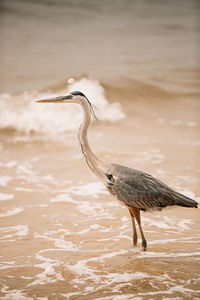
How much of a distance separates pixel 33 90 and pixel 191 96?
5920mm

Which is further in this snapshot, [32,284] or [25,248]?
[25,248]

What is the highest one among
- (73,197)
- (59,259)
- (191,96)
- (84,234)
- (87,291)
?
(191,96)

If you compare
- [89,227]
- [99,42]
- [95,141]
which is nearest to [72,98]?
[89,227]

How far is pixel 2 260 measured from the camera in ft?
17.5

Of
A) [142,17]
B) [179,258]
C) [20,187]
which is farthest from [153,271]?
[142,17]

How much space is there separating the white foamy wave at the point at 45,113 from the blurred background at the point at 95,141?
35mm

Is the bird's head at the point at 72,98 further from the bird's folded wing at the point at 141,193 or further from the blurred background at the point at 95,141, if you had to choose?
the blurred background at the point at 95,141

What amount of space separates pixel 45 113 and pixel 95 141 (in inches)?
111

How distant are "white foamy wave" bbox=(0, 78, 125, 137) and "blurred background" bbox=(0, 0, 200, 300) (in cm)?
3

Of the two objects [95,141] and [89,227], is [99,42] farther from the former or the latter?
[89,227]

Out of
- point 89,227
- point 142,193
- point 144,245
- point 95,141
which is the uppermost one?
point 95,141

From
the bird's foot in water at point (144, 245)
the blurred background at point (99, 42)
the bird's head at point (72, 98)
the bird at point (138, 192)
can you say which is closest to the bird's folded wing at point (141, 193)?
the bird at point (138, 192)

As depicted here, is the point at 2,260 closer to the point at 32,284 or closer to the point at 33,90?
the point at 32,284

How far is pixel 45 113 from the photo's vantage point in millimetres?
13086
